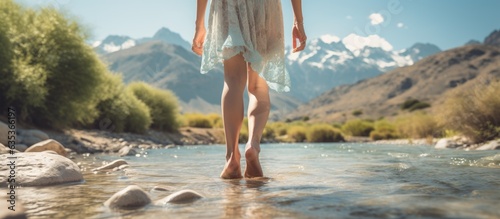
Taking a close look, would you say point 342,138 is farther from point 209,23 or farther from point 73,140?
point 209,23

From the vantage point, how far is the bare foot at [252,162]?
344 centimetres

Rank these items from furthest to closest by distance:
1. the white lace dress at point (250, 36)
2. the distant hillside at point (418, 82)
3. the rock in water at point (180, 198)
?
1. the distant hillside at point (418, 82)
2. the white lace dress at point (250, 36)
3. the rock in water at point (180, 198)

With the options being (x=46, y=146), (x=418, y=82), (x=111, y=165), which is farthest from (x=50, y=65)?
(x=418, y=82)

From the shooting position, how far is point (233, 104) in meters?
3.61

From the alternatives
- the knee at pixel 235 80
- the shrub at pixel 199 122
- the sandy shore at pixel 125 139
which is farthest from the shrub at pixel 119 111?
the knee at pixel 235 80

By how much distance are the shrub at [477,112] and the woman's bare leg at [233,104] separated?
8.98m

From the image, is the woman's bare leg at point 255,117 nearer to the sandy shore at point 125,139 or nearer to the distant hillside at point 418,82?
the sandy shore at point 125,139

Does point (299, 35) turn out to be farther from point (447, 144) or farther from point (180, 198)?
point (447, 144)

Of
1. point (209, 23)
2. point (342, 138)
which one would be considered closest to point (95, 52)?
point (209, 23)

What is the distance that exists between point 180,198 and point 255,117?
1.54 meters

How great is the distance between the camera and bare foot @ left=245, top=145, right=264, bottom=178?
3.44 m

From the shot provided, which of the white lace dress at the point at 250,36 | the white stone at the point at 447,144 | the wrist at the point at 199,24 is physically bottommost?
the white stone at the point at 447,144

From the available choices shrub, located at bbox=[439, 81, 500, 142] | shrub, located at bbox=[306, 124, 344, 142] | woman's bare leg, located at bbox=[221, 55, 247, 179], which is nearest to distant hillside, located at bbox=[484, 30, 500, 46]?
shrub, located at bbox=[306, 124, 344, 142]

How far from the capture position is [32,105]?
11883mm
